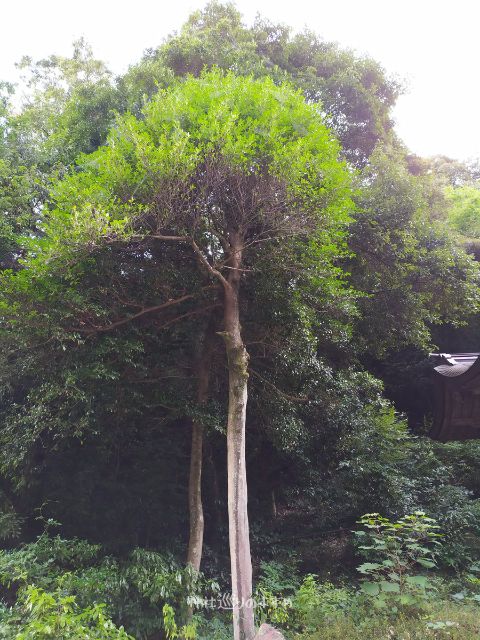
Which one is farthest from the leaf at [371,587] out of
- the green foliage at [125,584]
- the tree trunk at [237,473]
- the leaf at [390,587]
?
the green foliage at [125,584]

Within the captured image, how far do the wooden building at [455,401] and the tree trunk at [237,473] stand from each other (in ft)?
9.25

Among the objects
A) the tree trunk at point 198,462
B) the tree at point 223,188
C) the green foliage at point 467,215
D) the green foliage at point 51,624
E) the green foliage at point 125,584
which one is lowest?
the green foliage at point 125,584

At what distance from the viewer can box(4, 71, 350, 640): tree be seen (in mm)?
4570

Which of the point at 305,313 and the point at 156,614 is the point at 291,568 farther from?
the point at 305,313

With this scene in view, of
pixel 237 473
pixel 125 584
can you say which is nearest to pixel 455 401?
pixel 237 473

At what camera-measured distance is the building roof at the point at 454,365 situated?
5.74 meters

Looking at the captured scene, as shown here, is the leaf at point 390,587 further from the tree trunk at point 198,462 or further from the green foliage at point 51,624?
the tree trunk at point 198,462

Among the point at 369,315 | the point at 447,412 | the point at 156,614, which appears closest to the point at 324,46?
the point at 369,315

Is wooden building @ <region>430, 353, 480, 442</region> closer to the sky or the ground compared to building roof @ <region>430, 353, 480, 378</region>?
closer to the ground

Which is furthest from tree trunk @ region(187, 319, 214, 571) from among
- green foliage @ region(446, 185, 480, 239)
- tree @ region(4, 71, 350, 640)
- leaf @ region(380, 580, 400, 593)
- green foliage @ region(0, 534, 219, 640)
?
green foliage @ region(446, 185, 480, 239)

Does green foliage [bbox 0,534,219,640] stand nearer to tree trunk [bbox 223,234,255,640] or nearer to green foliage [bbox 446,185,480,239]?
tree trunk [bbox 223,234,255,640]

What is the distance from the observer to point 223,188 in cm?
527

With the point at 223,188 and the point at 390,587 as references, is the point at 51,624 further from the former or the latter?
the point at 223,188

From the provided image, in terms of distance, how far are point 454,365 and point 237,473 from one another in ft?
11.1
